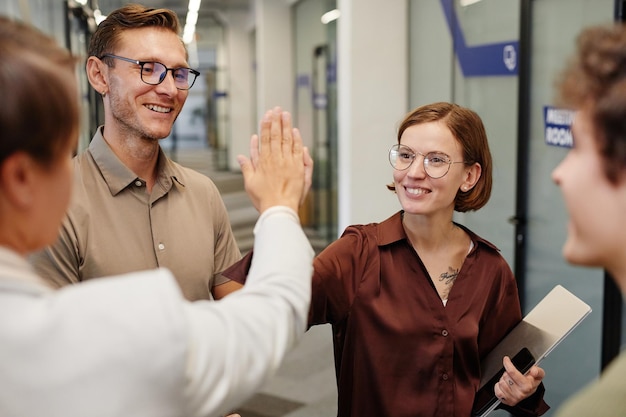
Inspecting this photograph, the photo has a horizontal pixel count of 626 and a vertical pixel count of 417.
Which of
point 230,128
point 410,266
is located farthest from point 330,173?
point 230,128

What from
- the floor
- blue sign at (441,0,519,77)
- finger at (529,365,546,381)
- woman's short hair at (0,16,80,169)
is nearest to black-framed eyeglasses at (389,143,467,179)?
finger at (529,365,546,381)

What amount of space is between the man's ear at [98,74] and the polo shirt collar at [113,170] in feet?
0.42

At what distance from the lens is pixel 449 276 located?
1958 millimetres

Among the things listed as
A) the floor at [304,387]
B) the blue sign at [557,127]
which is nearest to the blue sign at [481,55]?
the blue sign at [557,127]

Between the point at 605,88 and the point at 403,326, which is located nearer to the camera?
the point at 605,88

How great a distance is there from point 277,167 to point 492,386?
93cm

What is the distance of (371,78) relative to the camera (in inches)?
218

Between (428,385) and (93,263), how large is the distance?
896mm

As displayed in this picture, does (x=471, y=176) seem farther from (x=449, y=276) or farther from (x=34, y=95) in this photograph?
(x=34, y=95)

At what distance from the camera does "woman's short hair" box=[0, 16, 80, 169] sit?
86 cm

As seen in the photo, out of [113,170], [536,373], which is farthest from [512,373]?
[113,170]

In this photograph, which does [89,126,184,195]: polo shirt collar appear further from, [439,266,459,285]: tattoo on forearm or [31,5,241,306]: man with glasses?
[439,266,459,285]: tattoo on forearm

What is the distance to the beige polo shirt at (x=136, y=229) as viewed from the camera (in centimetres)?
181

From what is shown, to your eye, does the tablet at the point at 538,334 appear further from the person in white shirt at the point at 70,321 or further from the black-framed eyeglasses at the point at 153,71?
the black-framed eyeglasses at the point at 153,71
